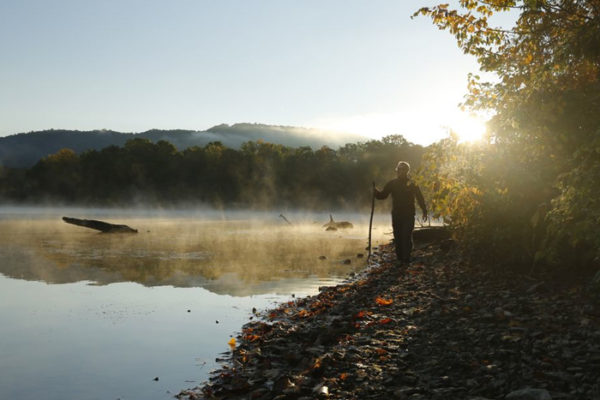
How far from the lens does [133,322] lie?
1049 centimetres

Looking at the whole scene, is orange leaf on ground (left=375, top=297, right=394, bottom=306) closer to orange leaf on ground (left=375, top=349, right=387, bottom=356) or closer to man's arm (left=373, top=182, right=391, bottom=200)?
orange leaf on ground (left=375, top=349, right=387, bottom=356)

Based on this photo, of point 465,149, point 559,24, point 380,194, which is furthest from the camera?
point 380,194

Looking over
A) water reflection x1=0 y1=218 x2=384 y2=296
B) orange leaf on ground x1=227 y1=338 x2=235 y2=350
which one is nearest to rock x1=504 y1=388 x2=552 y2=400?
orange leaf on ground x1=227 y1=338 x2=235 y2=350

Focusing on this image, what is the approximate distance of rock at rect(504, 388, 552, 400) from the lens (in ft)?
16.9

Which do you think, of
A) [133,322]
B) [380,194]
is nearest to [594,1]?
[380,194]

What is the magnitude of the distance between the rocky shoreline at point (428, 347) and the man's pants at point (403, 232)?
377 centimetres

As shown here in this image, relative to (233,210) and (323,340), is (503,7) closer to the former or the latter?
(323,340)

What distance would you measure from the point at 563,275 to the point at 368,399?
6.87 meters

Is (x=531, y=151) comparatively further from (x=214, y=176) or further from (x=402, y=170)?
(x=214, y=176)

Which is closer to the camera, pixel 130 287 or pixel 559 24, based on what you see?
pixel 559 24

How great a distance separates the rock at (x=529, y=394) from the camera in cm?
515

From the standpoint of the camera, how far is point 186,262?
19875 millimetres

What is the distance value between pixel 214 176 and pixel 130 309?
10451cm

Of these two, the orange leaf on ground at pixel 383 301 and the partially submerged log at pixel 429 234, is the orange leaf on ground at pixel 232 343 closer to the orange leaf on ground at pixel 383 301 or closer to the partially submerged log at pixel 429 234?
the orange leaf on ground at pixel 383 301
